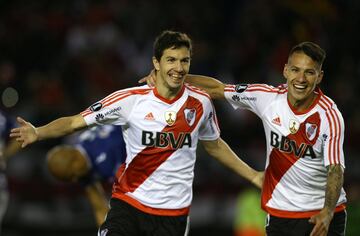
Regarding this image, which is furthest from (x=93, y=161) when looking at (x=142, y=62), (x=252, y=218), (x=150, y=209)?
(x=142, y=62)

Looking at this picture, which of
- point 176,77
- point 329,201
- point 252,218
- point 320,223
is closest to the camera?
point 320,223

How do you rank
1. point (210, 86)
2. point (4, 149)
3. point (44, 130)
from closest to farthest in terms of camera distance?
point (44, 130)
point (210, 86)
point (4, 149)

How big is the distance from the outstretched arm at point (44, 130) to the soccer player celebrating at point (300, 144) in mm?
710

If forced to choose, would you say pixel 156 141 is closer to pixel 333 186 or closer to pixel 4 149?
pixel 333 186

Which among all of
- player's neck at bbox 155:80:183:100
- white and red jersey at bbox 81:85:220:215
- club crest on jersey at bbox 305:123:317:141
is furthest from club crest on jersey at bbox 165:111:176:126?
club crest on jersey at bbox 305:123:317:141

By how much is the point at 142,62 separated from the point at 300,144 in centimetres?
712

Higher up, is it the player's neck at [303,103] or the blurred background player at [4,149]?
the player's neck at [303,103]

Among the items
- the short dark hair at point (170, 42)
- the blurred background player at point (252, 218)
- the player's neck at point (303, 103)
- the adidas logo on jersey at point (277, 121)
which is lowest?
the blurred background player at point (252, 218)

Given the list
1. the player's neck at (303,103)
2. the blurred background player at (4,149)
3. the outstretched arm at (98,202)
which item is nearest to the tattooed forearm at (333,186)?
the player's neck at (303,103)

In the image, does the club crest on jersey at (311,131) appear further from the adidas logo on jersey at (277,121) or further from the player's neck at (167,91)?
the player's neck at (167,91)

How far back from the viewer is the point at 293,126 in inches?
295

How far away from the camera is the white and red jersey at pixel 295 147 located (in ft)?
24.2

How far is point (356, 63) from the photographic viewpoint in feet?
46.7

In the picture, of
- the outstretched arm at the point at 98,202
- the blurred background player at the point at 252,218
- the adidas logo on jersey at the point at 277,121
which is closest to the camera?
the adidas logo on jersey at the point at 277,121
